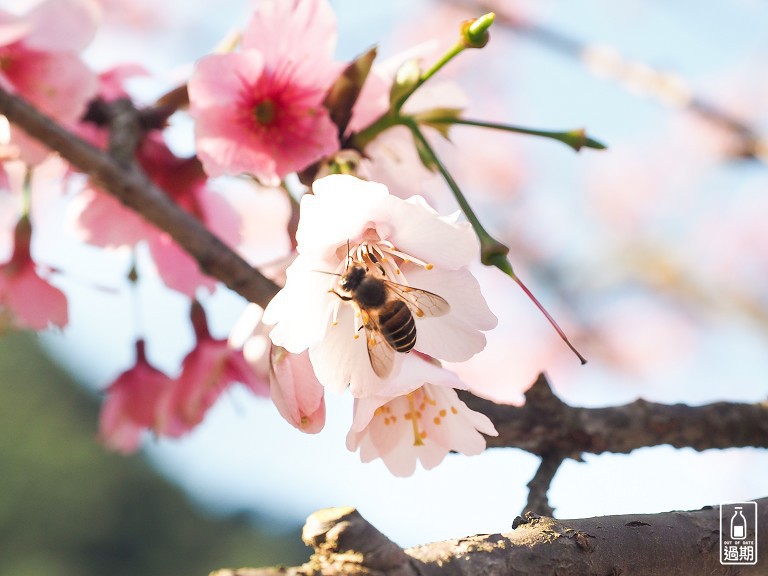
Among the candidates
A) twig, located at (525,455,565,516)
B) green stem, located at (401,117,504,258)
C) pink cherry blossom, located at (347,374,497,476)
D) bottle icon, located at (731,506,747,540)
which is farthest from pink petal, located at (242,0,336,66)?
bottle icon, located at (731,506,747,540)

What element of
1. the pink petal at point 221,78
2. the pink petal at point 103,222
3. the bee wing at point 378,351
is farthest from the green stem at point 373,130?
the pink petal at point 103,222

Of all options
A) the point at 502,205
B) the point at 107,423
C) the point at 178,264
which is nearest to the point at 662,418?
the point at 178,264

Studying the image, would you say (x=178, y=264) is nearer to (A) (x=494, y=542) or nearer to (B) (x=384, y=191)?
(B) (x=384, y=191)

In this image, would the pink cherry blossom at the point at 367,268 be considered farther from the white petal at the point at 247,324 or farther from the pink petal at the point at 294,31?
the pink petal at the point at 294,31

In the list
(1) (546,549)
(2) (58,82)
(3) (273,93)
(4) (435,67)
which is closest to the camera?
(1) (546,549)

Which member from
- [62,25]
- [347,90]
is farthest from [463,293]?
[62,25]

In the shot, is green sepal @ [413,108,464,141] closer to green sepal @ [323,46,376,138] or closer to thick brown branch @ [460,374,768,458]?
green sepal @ [323,46,376,138]

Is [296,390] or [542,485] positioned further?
[542,485]

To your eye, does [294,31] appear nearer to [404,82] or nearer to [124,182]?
[404,82]
